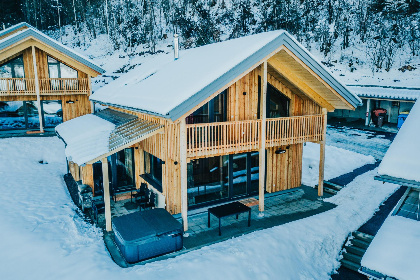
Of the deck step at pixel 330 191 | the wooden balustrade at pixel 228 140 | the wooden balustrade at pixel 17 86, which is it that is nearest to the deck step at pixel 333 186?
the deck step at pixel 330 191

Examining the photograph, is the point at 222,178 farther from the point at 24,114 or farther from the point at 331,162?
the point at 24,114

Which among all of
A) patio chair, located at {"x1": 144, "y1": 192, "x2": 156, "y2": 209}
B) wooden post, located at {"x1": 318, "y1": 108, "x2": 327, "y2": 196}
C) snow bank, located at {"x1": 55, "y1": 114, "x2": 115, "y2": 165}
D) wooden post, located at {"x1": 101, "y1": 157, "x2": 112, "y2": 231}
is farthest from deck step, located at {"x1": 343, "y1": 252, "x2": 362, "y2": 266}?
snow bank, located at {"x1": 55, "y1": 114, "x2": 115, "y2": 165}

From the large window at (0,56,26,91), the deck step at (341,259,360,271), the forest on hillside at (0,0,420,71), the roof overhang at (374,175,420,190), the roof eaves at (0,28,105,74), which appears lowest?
the deck step at (341,259,360,271)

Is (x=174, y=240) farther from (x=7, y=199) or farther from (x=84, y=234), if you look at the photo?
(x=7, y=199)

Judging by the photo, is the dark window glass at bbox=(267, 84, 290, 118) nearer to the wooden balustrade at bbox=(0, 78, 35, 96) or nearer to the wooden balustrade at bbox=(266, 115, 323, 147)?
the wooden balustrade at bbox=(266, 115, 323, 147)

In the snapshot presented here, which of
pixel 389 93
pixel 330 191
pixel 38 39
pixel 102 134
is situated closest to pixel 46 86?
pixel 38 39

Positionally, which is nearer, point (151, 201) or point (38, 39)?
point (151, 201)

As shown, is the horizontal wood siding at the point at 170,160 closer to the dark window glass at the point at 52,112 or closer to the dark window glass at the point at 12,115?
the dark window glass at the point at 52,112
